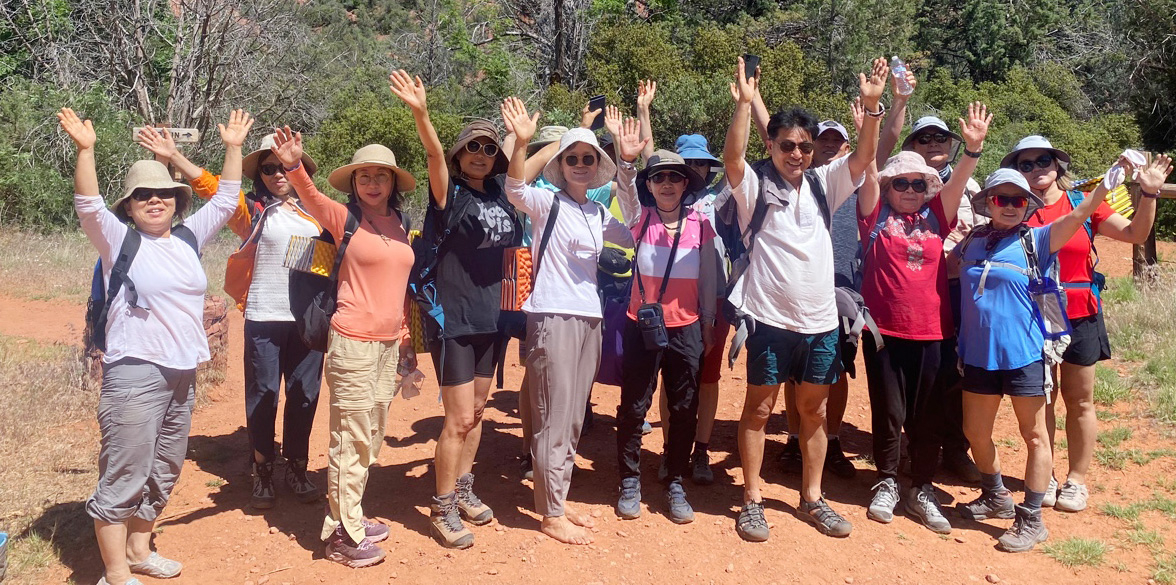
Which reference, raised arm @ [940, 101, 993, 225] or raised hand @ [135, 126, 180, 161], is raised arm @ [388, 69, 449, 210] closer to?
raised hand @ [135, 126, 180, 161]

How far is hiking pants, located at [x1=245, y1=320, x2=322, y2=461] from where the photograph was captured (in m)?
4.50

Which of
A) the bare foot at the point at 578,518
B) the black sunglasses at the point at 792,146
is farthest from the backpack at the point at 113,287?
the black sunglasses at the point at 792,146

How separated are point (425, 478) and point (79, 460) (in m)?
2.00

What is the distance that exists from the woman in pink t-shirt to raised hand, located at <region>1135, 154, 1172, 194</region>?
0.73 meters

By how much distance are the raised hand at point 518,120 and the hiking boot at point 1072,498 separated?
3367mm

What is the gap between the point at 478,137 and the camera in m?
4.05

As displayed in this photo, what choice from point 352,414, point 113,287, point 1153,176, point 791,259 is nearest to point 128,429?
point 113,287

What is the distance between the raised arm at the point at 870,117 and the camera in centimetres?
388

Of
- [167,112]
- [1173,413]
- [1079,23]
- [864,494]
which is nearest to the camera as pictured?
[864,494]

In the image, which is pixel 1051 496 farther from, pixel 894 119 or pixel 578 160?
pixel 578 160

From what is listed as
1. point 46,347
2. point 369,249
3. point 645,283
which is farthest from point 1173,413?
point 46,347

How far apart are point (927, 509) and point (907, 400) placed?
55cm

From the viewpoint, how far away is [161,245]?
3617 mm

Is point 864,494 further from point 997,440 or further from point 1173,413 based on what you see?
point 1173,413
